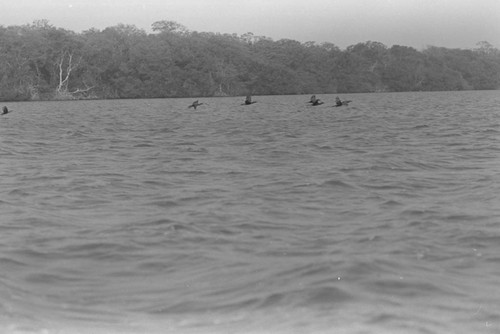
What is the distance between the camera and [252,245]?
26.4 feet

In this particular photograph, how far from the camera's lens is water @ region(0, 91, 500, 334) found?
→ 19.0ft

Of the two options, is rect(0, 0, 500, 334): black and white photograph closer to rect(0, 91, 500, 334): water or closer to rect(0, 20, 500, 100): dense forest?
rect(0, 91, 500, 334): water

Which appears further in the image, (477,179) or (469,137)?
(469,137)

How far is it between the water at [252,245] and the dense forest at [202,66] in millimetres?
85678

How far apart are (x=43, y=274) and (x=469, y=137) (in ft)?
56.1

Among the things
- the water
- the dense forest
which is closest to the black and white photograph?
the water

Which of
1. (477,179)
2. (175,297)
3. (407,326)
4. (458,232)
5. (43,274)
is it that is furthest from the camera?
(477,179)

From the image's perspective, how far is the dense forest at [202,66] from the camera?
100 meters

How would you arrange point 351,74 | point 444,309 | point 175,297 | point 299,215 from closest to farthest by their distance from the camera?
point 444,309, point 175,297, point 299,215, point 351,74

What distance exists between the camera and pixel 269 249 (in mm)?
7840

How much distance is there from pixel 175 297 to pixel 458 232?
148 inches

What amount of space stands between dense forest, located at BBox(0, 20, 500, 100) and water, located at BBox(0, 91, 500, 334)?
85.7m

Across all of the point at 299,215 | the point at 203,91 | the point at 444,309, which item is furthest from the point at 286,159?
the point at 203,91

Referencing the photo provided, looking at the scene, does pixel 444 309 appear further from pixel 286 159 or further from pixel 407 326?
pixel 286 159
